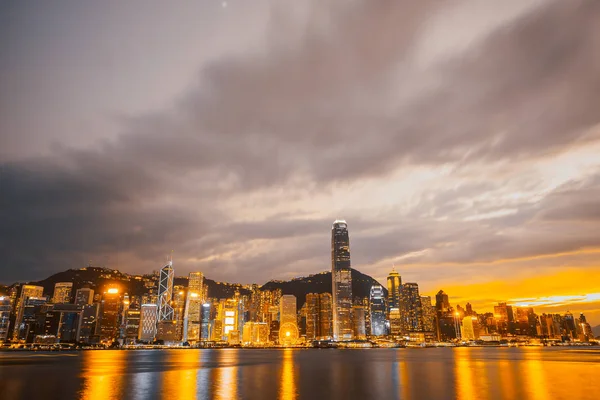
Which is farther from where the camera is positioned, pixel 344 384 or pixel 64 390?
pixel 344 384

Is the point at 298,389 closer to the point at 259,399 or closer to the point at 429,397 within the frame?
the point at 259,399

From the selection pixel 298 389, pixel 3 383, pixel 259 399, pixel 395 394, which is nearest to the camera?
pixel 259 399

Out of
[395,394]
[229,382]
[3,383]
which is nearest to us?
[395,394]

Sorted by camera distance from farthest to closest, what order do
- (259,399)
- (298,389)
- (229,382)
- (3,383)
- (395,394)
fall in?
1. (229,382)
2. (3,383)
3. (298,389)
4. (395,394)
5. (259,399)

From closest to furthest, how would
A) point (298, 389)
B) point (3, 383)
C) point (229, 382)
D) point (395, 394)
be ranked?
1. point (395, 394)
2. point (298, 389)
3. point (3, 383)
4. point (229, 382)

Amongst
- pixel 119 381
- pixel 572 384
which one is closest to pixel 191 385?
pixel 119 381

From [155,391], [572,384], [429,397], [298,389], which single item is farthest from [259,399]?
[572,384]

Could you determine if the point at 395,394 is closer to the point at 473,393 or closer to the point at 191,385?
the point at 473,393

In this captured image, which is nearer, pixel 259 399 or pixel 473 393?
pixel 259 399

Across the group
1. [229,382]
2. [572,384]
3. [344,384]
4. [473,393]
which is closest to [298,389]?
[344,384]
